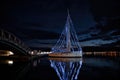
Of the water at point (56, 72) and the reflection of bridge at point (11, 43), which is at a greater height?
the reflection of bridge at point (11, 43)

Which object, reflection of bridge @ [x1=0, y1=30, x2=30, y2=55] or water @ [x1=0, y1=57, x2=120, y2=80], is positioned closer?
water @ [x1=0, y1=57, x2=120, y2=80]

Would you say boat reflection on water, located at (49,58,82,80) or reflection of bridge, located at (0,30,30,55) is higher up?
reflection of bridge, located at (0,30,30,55)

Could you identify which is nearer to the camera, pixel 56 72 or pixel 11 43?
pixel 56 72

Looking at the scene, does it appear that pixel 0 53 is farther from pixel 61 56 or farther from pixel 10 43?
pixel 10 43

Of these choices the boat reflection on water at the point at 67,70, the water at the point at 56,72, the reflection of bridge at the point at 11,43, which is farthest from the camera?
the reflection of bridge at the point at 11,43

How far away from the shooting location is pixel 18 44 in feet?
155

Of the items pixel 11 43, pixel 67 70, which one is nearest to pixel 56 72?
pixel 67 70

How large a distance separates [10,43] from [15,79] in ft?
75.9

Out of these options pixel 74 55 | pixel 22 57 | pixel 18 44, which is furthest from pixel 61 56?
pixel 18 44

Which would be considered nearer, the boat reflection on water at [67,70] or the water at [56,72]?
the water at [56,72]

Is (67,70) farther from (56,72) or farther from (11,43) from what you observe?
(11,43)

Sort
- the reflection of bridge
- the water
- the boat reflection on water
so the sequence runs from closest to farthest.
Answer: the water → the boat reflection on water → the reflection of bridge

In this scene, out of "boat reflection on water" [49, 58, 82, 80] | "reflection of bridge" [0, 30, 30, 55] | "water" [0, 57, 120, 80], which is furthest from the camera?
"reflection of bridge" [0, 30, 30, 55]

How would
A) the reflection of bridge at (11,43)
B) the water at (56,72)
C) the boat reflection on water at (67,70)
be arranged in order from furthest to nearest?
the reflection of bridge at (11,43)
the boat reflection on water at (67,70)
the water at (56,72)
